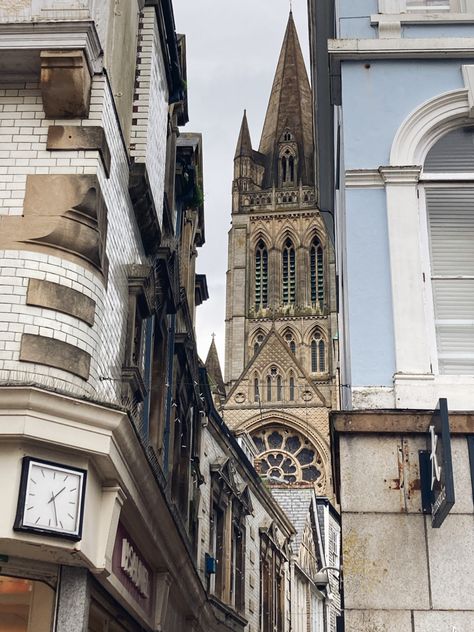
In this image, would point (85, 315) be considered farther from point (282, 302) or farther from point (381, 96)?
point (282, 302)

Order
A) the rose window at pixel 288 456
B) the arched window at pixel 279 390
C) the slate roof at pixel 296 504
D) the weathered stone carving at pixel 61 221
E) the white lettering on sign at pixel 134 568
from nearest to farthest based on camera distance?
the weathered stone carving at pixel 61 221 < the white lettering on sign at pixel 134 568 < the slate roof at pixel 296 504 < the rose window at pixel 288 456 < the arched window at pixel 279 390

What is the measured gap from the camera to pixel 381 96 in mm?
10297

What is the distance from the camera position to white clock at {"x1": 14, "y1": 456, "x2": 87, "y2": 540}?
7320 millimetres

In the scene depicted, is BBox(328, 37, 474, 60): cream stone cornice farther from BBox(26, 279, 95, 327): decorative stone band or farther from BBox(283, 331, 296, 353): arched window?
BBox(283, 331, 296, 353): arched window

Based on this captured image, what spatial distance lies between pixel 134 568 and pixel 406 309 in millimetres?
4029

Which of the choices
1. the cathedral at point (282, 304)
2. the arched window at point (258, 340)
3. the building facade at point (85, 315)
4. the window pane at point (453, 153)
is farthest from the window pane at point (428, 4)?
the arched window at point (258, 340)

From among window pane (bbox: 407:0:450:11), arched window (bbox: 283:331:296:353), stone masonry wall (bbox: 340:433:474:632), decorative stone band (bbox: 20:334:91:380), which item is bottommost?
stone masonry wall (bbox: 340:433:474:632)

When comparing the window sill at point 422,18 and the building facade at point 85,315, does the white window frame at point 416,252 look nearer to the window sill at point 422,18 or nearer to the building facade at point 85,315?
the window sill at point 422,18

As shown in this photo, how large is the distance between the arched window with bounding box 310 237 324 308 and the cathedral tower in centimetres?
8

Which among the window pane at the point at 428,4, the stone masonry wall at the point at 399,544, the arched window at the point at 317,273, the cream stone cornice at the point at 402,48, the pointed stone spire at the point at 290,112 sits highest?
the pointed stone spire at the point at 290,112

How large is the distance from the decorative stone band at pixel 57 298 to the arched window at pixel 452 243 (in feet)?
11.1

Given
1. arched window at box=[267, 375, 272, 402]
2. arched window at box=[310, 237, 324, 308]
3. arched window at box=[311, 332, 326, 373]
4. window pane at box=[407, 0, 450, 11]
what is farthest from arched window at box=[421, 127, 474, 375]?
arched window at box=[310, 237, 324, 308]

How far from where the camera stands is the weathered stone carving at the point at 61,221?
8734mm

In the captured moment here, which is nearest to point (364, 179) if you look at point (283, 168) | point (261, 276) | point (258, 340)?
point (258, 340)
